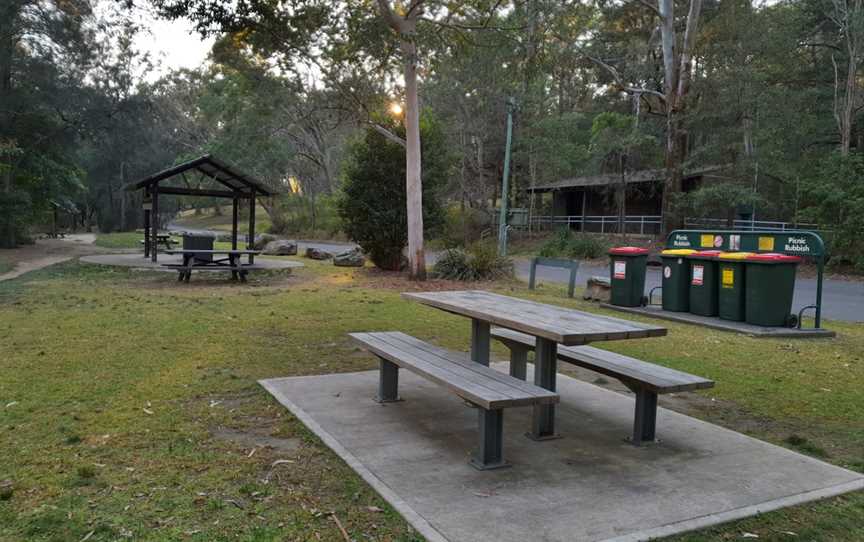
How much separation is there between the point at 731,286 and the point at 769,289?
2.02 feet

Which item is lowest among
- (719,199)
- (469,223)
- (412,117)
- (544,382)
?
(544,382)

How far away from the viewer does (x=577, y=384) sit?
5.90m

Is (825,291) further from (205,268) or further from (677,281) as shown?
(205,268)

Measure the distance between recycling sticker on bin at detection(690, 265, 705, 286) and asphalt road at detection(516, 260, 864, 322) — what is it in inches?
114

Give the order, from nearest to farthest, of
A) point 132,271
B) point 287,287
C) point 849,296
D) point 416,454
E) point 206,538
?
point 206,538 → point 416,454 → point 287,287 → point 849,296 → point 132,271

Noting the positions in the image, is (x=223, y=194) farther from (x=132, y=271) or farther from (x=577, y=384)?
(x=577, y=384)

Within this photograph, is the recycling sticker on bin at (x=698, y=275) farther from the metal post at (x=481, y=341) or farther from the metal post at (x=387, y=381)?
the metal post at (x=387, y=381)

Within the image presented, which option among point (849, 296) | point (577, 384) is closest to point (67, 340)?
point (577, 384)

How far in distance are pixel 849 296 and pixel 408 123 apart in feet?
36.1

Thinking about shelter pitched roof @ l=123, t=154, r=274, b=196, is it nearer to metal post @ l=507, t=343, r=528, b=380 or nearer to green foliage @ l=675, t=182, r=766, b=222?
metal post @ l=507, t=343, r=528, b=380

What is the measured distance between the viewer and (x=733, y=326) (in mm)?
9102

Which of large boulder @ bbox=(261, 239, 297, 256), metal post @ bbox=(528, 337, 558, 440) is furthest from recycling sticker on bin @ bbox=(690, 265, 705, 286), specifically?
large boulder @ bbox=(261, 239, 297, 256)

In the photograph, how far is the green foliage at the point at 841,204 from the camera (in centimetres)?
1964

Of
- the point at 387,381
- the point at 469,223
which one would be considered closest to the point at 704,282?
the point at 387,381
